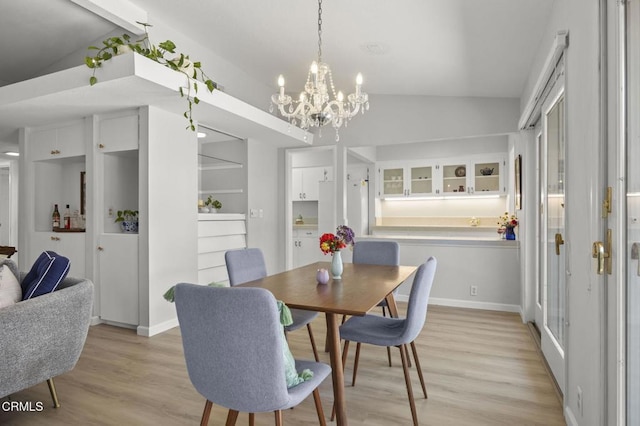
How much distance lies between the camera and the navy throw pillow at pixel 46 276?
221 centimetres

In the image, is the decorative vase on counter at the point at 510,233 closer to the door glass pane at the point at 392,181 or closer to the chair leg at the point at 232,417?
the door glass pane at the point at 392,181

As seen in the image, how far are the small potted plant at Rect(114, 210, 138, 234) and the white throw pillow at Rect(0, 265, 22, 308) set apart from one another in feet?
4.65

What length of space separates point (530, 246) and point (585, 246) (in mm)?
2195

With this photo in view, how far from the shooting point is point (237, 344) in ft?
4.32

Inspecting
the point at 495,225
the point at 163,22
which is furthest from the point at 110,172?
the point at 495,225

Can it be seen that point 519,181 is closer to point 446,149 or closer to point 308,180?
point 446,149

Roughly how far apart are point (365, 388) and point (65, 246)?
349 centimetres

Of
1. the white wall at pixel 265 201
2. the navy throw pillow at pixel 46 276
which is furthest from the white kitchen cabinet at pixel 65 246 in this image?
the white wall at pixel 265 201

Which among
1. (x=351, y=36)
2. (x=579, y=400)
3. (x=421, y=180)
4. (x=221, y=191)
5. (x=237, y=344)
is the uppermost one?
(x=351, y=36)

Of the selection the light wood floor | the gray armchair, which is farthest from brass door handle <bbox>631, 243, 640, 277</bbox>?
the gray armchair

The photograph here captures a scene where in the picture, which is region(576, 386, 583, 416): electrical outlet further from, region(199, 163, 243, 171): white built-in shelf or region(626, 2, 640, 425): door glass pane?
region(199, 163, 243, 171): white built-in shelf

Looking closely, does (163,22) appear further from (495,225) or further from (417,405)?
(495,225)

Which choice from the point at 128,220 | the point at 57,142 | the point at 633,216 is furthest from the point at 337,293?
the point at 57,142

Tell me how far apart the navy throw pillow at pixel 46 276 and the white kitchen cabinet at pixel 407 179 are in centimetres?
526
